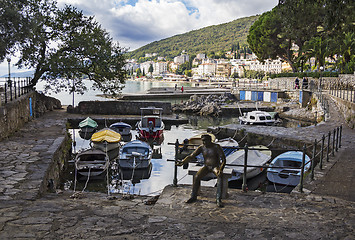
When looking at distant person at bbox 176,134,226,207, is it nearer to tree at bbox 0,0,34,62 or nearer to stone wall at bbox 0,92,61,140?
tree at bbox 0,0,34,62

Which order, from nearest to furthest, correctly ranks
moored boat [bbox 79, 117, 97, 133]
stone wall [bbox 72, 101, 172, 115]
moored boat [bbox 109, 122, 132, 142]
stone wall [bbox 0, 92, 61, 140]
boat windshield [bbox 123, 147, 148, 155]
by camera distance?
stone wall [bbox 0, 92, 61, 140]
boat windshield [bbox 123, 147, 148, 155]
moored boat [bbox 109, 122, 132, 142]
moored boat [bbox 79, 117, 97, 133]
stone wall [bbox 72, 101, 172, 115]

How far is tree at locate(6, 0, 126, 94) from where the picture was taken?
25.2m

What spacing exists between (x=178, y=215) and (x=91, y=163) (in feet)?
29.3

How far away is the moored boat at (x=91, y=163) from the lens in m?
13.2

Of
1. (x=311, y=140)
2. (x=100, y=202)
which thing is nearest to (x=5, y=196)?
(x=100, y=202)

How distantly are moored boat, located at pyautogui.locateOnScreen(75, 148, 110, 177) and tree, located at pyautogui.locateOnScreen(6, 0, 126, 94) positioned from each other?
13501 millimetres

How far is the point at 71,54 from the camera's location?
87.1ft

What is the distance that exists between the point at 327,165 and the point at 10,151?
10507 millimetres

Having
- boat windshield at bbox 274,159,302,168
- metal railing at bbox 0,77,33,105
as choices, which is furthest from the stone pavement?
metal railing at bbox 0,77,33,105

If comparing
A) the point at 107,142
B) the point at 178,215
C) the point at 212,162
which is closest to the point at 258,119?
the point at 107,142

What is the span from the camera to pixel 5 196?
6293 millimetres

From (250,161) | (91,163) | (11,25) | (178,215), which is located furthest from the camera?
(91,163)

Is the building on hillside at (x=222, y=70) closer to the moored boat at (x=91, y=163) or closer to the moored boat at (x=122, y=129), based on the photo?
the moored boat at (x=122, y=129)

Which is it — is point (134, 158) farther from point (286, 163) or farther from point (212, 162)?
point (212, 162)
